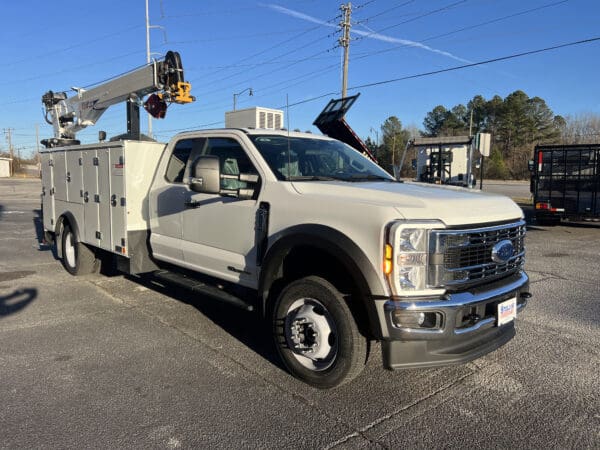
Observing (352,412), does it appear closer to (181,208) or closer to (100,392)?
(100,392)

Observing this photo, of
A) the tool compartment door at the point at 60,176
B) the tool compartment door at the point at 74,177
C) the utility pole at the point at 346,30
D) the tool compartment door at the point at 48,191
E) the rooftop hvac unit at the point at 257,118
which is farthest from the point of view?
the utility pole at the point at 346,30

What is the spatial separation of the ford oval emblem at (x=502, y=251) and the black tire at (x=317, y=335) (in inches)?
44.9

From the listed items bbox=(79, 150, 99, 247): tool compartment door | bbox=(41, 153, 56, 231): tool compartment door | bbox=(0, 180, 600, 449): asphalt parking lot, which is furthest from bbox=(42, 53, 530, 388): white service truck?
bbox=(41, 153, 56, 231): tool compartment door

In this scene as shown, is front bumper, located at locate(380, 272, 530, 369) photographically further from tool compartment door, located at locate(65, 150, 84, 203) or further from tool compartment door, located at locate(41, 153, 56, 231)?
tool compartment door, located at locate(41, 153, 56, 231)

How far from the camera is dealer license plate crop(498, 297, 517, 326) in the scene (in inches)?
138

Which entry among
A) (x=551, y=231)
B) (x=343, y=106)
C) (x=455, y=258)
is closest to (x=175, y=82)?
(x=343, y=106)

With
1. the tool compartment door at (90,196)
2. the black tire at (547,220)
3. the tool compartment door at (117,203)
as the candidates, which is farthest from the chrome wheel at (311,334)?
the black tire at (547,220)

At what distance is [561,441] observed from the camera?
3033 millimetres

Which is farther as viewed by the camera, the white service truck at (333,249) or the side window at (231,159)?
the side window at (231,159)

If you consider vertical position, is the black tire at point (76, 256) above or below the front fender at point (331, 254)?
below

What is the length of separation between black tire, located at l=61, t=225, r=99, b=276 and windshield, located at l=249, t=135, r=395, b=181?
4060mm

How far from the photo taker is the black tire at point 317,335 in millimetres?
3469

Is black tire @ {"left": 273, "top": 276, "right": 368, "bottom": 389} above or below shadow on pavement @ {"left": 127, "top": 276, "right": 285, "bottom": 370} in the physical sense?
above

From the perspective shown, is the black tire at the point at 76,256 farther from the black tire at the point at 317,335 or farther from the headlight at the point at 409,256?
the headlight at the point at 409,256
